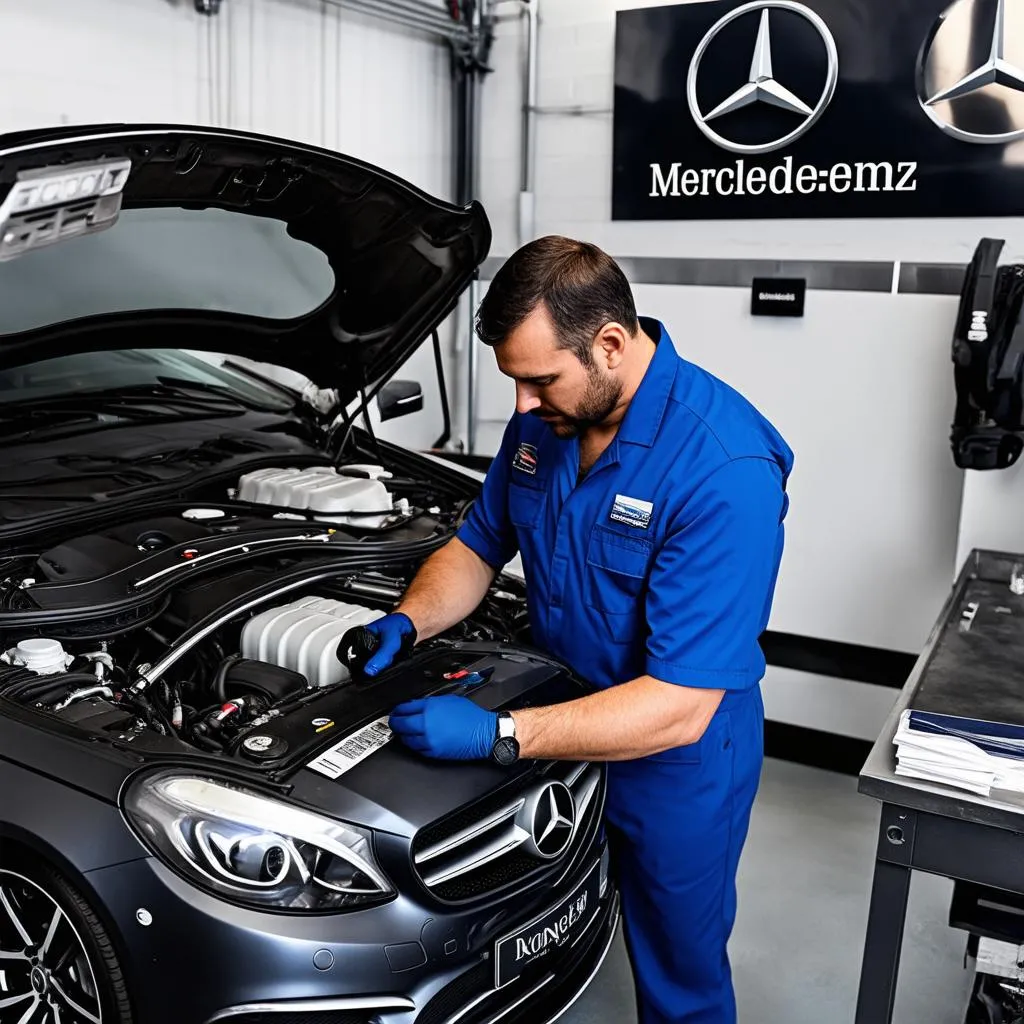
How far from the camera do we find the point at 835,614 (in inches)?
149

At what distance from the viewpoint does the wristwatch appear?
1.62 metres

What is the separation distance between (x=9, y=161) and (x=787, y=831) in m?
2.58

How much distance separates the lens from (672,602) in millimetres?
1740

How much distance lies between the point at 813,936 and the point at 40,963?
174cm

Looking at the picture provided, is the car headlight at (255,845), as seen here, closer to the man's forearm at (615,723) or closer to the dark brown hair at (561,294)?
the man's forearm at (615,723)

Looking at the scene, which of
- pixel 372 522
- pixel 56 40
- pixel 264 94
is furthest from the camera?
pixel 264 94

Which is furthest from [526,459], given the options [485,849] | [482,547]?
[485,849]

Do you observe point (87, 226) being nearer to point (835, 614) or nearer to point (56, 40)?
point (56, 40)

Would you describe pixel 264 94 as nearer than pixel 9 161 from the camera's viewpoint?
No

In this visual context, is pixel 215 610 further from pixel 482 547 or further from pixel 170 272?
pixel 170 272

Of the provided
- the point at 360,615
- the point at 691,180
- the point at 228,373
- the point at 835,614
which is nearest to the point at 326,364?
the point at 228,373

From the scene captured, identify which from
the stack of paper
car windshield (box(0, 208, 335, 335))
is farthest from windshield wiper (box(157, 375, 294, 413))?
the stack of paper

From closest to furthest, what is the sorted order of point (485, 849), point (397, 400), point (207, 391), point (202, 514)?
point (485, 849)
point (202, 514)
point (207, 391)
point (397, 400)

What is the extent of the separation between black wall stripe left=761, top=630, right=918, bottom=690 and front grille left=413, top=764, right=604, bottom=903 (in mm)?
2025
